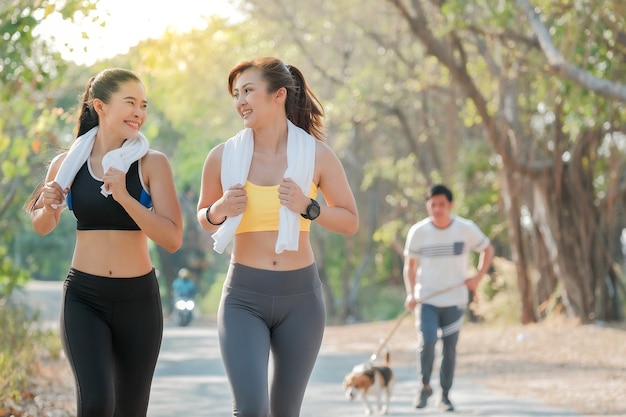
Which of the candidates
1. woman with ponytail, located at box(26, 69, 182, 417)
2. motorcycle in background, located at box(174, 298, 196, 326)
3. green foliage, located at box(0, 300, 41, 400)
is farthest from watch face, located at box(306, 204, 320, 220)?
motorcycle in background, located at box(174, 298, 196, 326)

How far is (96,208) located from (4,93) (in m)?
7.01

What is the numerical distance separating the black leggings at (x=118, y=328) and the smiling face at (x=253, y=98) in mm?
891

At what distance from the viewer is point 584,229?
22.8 m

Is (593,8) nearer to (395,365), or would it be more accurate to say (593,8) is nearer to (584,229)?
(395,365)

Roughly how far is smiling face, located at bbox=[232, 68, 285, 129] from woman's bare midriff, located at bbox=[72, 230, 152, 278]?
73 centimetres

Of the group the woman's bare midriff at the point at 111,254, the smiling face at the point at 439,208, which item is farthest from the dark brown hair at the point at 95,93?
the smiling face at the point at 439,208

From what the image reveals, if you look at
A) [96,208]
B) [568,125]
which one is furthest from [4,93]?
[568,125]

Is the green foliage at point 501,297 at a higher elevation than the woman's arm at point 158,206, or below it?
below

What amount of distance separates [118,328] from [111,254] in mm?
336

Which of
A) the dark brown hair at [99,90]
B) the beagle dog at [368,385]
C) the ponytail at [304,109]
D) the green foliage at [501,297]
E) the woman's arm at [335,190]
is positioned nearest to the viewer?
the woman's arm at [335,190]

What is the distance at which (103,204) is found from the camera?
20.1 ft

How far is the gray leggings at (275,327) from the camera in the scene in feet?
19.3

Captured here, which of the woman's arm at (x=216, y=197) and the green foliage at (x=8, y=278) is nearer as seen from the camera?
the woman's arm at (x=216, y=197)

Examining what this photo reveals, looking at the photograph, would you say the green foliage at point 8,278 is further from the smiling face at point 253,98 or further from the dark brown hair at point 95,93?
the smiling face at point 253,98
